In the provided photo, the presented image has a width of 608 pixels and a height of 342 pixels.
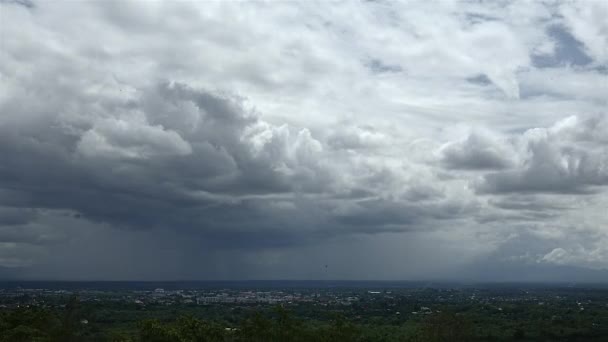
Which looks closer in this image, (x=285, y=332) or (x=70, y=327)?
(x=285, y=332)

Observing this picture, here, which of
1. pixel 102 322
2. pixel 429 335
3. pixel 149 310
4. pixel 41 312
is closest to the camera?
pixel 41 312

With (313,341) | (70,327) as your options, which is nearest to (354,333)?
(313,341)

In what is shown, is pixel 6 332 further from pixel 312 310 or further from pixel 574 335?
pixel 312 310

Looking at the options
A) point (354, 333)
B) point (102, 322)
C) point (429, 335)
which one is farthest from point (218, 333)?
point (102, 322)

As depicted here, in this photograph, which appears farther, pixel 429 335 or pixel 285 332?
pixel 429 335

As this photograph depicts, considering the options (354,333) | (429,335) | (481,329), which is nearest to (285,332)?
(354,333)

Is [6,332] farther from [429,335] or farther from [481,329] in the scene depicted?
[481,329]

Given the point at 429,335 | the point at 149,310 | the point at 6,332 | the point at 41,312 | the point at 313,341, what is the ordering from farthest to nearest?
the point at 149,310, the point at 429,335, the point at 41,312, the point at 313,341, the point at 6,332

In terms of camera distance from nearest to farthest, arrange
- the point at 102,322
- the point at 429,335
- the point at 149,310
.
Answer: the point at 429,335 < the point at 102,322 < the point at 149,310

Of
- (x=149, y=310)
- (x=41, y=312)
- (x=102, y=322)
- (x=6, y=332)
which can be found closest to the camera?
(x=6, y=332)
